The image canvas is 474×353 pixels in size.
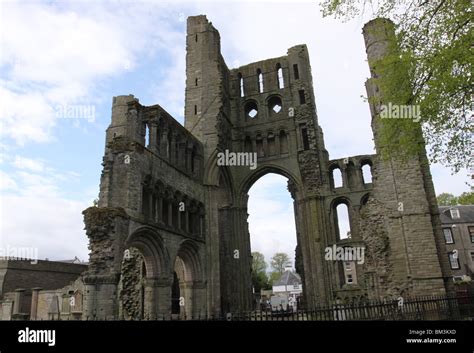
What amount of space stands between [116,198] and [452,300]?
12795 mm

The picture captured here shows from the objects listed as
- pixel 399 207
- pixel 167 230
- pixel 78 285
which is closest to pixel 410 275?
pixel 399 207

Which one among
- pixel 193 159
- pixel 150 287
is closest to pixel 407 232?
pixel 150 287

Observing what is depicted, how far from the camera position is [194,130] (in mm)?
23578

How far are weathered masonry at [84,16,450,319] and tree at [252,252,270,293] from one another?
2177 centimetres

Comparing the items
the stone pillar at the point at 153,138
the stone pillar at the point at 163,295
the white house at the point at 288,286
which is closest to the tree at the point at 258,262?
the white house at the point at 288,286

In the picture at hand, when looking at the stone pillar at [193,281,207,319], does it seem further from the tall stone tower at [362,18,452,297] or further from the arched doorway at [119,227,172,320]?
the tall stone tower at [362,18,452,297]

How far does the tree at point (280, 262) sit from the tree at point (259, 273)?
12.9 m

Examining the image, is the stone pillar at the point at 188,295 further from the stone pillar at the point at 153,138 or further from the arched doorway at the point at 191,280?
the stone pillar at the point at 153,138

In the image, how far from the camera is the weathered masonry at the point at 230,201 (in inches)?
594

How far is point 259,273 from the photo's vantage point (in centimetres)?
5159

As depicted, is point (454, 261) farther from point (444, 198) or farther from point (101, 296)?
point (101, 296)

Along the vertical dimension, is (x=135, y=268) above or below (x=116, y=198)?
below

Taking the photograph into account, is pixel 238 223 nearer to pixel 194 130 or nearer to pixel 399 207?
pixel 194 130

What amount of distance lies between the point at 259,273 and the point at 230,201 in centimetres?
2855
